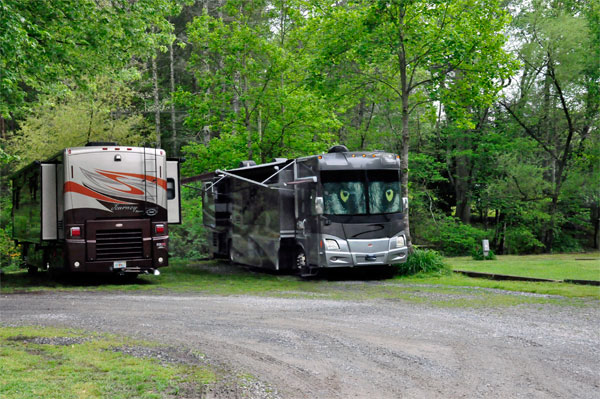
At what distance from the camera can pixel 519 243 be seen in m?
37.0

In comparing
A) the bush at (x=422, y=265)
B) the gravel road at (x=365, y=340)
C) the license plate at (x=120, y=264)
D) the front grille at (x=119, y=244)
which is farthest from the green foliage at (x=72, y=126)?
the gravel road at (x=365, y=340)

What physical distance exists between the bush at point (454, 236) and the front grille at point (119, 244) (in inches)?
845

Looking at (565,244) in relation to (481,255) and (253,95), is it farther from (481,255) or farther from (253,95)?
(253,95)

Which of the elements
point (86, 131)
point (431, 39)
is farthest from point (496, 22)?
point (86, 131)

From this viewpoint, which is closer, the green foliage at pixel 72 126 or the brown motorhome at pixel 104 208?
the brown motorhome at pixel 104 208

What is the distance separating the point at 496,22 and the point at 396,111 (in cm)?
1771

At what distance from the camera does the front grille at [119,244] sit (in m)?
16.7

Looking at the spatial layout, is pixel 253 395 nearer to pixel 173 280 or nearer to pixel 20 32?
pixel 20 32

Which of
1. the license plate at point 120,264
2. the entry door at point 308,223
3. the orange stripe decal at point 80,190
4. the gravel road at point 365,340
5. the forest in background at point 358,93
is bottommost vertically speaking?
the gravel road at point 365,340

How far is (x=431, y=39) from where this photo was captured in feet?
65.8

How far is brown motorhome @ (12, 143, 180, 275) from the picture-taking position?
1641 centimetres

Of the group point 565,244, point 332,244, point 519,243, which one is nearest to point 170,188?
point 332,244

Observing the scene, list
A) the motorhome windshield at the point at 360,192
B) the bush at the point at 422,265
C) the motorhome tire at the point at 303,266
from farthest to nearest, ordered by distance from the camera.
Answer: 1. the bush at the point at 422,265
2. the motorhome tire at the point at 303,266
3. the motorhome windshield at the point at 360,192

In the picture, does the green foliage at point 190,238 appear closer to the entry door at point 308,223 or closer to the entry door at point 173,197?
the entry door at point 173,197
